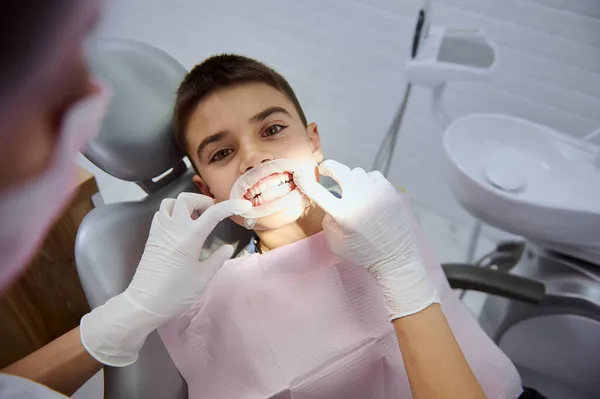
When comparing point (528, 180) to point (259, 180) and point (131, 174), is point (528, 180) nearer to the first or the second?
point (259, 180)

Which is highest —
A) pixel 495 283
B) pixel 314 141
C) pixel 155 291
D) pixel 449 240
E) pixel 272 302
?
pixel 314 141

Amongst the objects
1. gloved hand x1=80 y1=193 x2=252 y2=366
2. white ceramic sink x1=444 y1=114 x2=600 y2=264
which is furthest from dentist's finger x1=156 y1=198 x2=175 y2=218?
white ceramic sink x1=444 y1=114 x2=600 y2=264

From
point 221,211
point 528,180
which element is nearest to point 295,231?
point 221,211

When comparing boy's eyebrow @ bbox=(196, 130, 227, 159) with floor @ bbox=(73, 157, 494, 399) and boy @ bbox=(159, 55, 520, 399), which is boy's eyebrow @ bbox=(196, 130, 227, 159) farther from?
floor @ bbox=(73, 157, 494, 399)

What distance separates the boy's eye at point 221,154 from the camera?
896 millimetres

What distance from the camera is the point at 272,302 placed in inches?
36.8

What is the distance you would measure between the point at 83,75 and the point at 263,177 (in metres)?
0.59

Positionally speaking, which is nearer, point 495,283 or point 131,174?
point 131,174

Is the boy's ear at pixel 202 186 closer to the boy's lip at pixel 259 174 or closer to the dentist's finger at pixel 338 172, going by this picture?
the boy's lip at pixel 259 174

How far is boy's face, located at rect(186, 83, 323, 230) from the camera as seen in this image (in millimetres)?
867

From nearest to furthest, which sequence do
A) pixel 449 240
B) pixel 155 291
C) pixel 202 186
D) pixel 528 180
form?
pixel 155 291 < pixel 202 186 < pixel 528 180 < pixel 449 240

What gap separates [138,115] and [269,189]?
0.36 metres

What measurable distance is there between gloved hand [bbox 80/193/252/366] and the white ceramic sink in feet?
2.03

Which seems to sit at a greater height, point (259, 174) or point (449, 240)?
point (259, 174)
